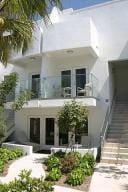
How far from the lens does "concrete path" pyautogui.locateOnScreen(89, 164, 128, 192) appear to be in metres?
11.9

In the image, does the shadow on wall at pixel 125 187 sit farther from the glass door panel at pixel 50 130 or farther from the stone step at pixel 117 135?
the glass door panel at pixel 50 130

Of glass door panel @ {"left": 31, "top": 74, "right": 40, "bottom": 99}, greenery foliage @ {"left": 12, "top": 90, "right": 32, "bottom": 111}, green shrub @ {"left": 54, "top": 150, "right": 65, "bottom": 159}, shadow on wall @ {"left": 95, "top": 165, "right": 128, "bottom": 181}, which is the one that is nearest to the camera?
shadow on wall @ {"left": 95, "top": 165, "right": 128, "bottom": 181}

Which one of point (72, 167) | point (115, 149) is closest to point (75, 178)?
point (72, 167)

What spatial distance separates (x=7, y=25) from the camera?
10.5 metres

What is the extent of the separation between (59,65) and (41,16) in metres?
12.8

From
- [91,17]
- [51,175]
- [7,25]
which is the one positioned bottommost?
[51,175]

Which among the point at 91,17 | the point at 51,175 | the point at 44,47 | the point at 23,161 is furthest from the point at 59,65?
the point at 51,175

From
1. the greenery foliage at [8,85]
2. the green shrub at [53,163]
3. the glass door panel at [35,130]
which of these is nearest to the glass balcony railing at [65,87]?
the greenery foliage at [8,85]

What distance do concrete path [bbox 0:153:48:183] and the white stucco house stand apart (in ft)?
12.0

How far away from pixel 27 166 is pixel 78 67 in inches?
353

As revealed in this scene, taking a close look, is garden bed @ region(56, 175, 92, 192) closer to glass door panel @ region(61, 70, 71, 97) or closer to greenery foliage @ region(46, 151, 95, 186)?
greenery foliage @ region(46, 151, 95, 186)

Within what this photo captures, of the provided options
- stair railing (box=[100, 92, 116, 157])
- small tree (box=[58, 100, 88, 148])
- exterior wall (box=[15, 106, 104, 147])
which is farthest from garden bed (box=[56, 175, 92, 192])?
exterior wall (box=[15, 106, 104, 147])

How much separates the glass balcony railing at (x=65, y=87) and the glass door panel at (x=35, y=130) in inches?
127

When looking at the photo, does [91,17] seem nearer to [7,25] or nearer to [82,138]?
[82,138]
